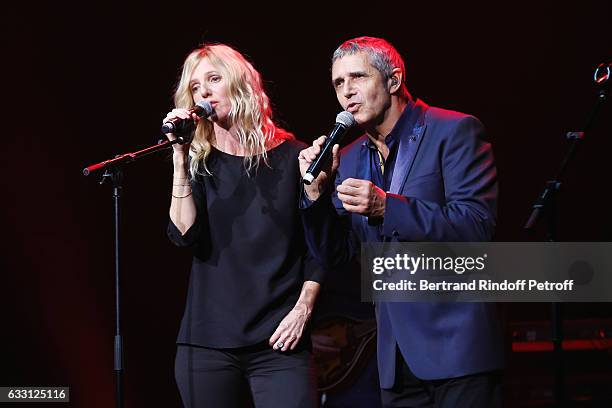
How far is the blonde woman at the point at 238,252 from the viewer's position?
7.71 feet

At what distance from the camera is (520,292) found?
9.14 ft

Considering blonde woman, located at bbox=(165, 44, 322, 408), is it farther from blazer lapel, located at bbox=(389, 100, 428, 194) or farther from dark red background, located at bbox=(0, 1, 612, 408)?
dark red background, located at bbox=(0, 1, 612, 408)

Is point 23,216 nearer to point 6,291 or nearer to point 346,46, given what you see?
point 6,291

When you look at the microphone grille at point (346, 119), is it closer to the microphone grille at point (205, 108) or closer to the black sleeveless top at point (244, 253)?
the black sleeveless top at point (244, 253)

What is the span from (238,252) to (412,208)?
617mm

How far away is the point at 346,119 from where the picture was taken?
225 centimetres

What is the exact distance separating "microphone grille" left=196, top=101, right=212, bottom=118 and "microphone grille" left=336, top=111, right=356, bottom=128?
0.46 m

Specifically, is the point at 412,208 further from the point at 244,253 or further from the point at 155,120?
the point at 155,120

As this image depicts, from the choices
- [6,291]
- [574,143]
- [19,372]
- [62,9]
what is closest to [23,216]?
[6,291]

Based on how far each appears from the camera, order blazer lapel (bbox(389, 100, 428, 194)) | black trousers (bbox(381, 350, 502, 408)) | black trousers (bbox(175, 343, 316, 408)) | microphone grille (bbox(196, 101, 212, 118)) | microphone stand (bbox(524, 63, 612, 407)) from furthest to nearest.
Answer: microphone stand (bbox(524, 63, 612, 407)) → microphone grille (bbox(196, 101, 212, 118)) → black trousers (bbox(175, 343, 316, 408)) → blazer lapel (bbox(389, 100, 428, 194)) → black trousers (bbox(381, 350, 502, 408))

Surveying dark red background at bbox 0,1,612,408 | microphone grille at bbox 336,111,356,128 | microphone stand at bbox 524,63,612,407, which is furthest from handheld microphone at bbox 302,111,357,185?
dark red background at bbox 0,1,612,408

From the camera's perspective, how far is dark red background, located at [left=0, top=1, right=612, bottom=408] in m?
3.59

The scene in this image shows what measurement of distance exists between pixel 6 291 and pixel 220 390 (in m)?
1.61

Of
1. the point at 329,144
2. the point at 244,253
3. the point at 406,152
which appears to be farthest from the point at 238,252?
the point at 406,152
